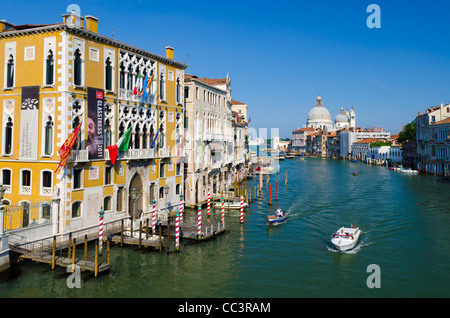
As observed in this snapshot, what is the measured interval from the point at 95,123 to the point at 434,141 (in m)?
60.1

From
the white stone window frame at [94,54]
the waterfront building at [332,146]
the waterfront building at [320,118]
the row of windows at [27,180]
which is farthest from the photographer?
the waterfront building at [320,118]

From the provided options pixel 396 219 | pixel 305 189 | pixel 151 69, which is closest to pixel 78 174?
pixel 151 69

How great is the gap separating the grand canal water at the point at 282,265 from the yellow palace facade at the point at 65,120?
297cm

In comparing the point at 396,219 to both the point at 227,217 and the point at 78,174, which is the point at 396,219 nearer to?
the point at 227,217

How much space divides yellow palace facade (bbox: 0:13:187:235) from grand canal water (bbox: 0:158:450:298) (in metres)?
2.97

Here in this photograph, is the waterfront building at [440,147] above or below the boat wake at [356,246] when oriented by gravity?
above

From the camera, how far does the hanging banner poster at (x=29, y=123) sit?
709 inches

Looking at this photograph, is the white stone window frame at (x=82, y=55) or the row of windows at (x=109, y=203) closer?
the white stone window frame at (x=82, y=55)

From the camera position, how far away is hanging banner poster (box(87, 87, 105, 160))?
61.7ft

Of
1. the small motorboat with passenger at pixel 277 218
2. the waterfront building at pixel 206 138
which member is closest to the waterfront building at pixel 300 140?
the waterfront building at pixel 206 138

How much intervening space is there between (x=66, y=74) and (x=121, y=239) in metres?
8.15

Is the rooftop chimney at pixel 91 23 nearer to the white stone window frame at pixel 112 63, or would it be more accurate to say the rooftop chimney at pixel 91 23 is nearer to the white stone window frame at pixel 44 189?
the white stone window frame at pixel 112 63

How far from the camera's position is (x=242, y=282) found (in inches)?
606

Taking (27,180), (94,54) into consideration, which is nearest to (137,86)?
(94,54)
